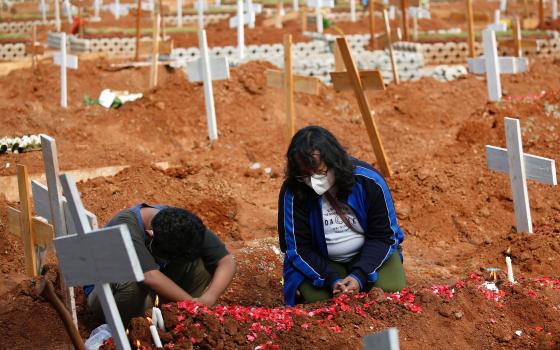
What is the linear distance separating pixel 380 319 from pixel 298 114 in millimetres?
10506

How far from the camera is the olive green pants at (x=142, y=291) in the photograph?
6164 millimetres

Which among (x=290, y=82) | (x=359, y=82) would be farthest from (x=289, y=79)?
(x=359, y=82)

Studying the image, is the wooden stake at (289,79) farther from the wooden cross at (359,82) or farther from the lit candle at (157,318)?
the lit candle at (157,318)

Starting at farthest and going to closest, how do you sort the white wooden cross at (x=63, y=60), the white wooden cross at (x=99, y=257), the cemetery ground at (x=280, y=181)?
1. the white wooden cross at (x=63, y=60)
2. the cemetery ground at (x=280, y=181)
3. the white wooden cross at (x=99, y=257)

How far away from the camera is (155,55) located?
58.5ft

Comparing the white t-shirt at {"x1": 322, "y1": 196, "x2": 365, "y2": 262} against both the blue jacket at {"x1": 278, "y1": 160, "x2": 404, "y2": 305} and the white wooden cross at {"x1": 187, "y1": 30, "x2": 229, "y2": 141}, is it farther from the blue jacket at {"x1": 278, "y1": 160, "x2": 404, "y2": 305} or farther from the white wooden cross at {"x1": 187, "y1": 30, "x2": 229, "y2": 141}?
the white wooden cross at {"x1": 187, "y1": 30, "x2": 229, "y2": 141}

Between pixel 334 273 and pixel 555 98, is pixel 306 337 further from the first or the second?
pixel 555 98

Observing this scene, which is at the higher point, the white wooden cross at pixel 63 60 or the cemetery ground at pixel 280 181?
the white wooden cross at pixel 63 60

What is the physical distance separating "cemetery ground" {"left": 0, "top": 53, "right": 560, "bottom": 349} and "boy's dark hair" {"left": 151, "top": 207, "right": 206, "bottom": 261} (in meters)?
0.41

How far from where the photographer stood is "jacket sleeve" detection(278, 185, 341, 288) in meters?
6.65

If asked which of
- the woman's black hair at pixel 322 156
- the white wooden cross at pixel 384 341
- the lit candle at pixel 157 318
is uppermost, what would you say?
the woman's black hair at pixel 322 156

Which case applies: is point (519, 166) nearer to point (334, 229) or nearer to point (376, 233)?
point (376, 233)

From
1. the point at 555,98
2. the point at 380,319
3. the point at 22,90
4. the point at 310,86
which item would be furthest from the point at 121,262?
the point at 22,90

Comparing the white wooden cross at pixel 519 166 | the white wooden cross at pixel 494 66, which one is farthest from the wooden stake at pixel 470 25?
the white wooden cross at pixel 519 166
